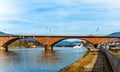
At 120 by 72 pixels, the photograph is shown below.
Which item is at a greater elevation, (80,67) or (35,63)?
(80,67)

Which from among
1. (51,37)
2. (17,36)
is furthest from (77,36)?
(17,36)

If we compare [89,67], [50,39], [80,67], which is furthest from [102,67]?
[50,39]

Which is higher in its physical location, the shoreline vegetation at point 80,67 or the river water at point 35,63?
the shoreline vegetation at point 80,67

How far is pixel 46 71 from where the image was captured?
3584 cm

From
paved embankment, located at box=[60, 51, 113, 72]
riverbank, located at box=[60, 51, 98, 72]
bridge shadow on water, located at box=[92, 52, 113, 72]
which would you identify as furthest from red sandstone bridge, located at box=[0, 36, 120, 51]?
riverbank, located at box=[60, 51, 98, 72]

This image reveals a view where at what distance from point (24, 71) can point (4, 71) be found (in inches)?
95.6

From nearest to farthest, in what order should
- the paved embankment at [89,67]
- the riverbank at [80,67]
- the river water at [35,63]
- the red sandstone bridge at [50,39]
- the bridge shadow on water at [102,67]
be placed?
the bridge shadow on water at [102,67] → the paved embankment at [89,67] → the riverbank at [80,67] → the river water at [35,63] → the red sandstone bridge at [50,39]

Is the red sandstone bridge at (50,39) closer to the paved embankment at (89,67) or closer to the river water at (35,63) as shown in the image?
the river water at (35,63)

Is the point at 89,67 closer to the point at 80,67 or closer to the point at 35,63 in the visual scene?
the point at 80,67

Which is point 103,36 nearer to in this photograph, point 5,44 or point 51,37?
point 51,37

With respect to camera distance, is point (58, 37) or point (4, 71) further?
point (58, 37)

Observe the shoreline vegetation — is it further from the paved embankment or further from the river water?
the river water

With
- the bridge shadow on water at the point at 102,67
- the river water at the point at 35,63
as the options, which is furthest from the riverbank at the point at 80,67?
the river water at the point at 35,63

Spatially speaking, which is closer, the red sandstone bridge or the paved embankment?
the paved embankment
